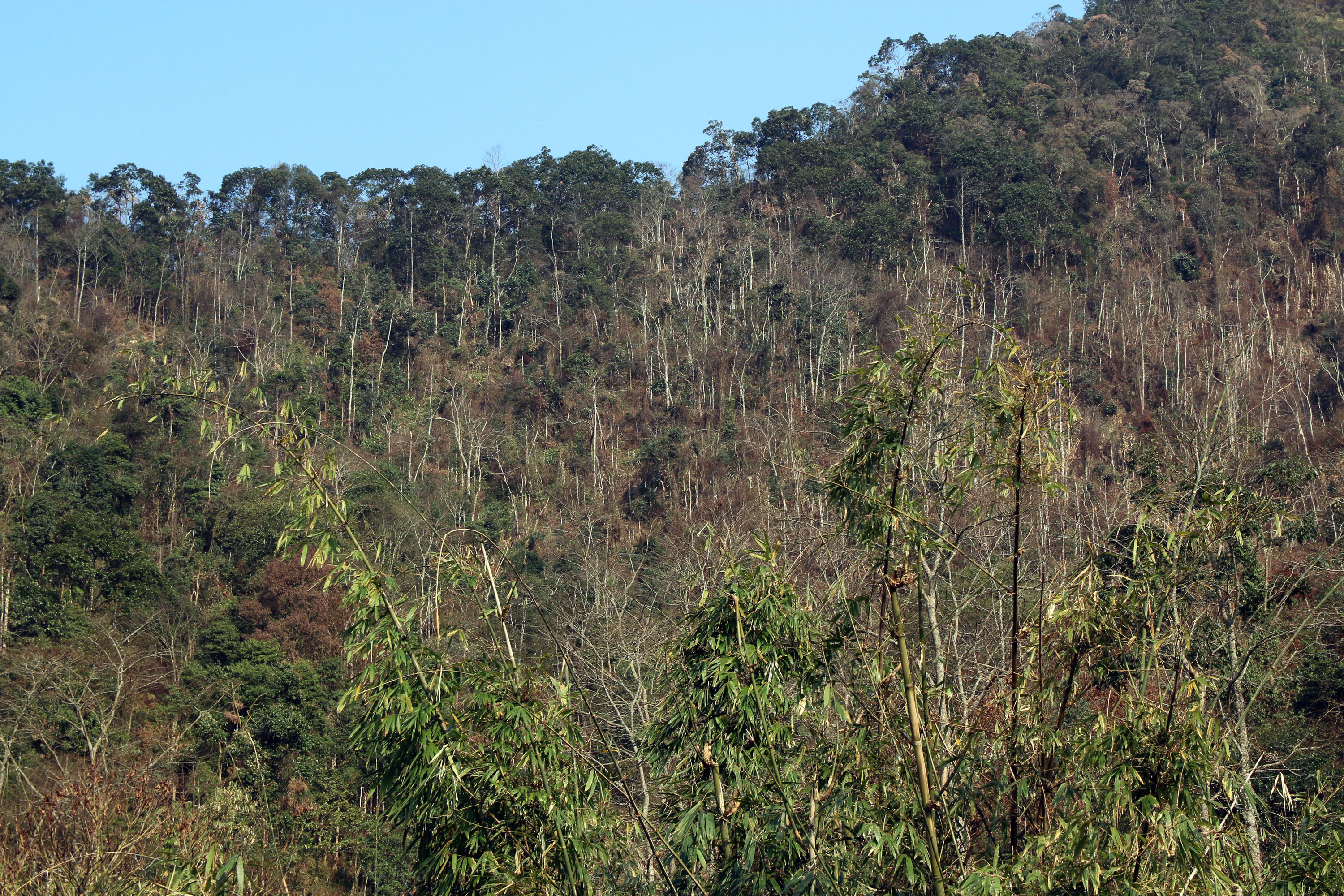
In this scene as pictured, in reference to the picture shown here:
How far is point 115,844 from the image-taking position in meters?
7.30

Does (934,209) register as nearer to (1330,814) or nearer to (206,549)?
(206,549)

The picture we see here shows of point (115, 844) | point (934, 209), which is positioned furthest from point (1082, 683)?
point (934, 209)

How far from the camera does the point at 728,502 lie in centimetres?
2422

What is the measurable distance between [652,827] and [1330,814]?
215cm

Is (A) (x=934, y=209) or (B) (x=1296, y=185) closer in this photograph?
(B) (x=1296, y=185)

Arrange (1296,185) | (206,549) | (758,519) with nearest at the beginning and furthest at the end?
(758,519)
(206,549)
(1296,185)

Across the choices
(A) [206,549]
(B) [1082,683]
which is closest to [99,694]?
(A) [206,549]

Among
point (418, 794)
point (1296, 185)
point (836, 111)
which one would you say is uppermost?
point (836, 111)

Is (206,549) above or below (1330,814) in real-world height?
below

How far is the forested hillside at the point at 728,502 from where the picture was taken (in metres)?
3.30

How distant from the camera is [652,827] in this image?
3.44 meters

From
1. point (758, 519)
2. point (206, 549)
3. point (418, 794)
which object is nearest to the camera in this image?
point (418, 794)

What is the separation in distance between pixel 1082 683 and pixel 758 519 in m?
16.3

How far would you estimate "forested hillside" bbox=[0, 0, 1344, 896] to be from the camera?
10.8ft
